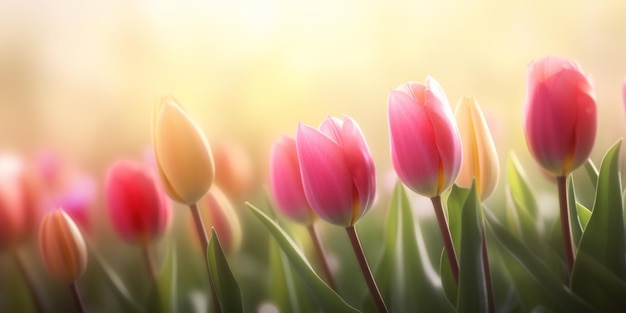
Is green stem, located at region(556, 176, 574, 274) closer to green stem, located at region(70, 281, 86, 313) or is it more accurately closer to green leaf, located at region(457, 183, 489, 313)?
green leaf, located at region(457, 183, 489, 313)

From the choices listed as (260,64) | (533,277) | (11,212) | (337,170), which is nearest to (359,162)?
(337,170)

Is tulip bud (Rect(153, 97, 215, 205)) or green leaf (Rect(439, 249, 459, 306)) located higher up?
tulip bud (Rect(153, 97, 215, 205))

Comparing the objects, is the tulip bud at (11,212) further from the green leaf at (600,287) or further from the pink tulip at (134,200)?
the green leaf at (600,287)

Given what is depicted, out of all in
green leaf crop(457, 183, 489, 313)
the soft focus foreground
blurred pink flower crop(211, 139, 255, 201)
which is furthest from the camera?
the soft focus foreground

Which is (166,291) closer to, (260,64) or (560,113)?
(560,113)

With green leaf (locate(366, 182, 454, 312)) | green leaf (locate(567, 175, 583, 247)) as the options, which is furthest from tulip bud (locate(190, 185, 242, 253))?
green leaf (locate(567, 175, 583, 247))

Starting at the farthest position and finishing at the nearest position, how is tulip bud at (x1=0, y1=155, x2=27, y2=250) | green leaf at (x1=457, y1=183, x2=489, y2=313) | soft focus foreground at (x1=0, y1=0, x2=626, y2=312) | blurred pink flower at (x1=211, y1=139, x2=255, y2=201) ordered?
soft focus foreground at (x1=0, y1=0, x2=626, y2=312)
blurred pink flower at (x1=211, y1=139, x2=255, y2=201)
tulip bud at (x1=0, y1=155, x2=27, y2=250)
green leaf at (x1=457, y1=183, x2=489, y2=313)
